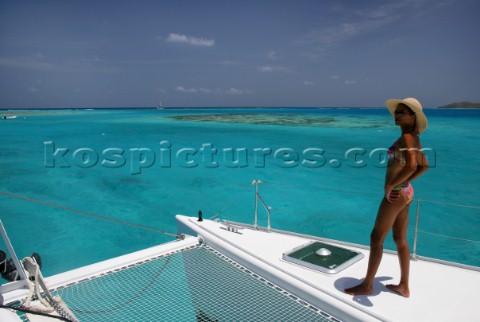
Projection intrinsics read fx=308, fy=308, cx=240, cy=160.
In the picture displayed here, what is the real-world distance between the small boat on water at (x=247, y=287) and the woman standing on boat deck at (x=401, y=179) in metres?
0.20

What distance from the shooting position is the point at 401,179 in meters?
1.84

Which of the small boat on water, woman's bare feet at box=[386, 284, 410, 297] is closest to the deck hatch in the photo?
the small boat on water

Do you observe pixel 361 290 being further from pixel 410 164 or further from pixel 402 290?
pixel 410 164

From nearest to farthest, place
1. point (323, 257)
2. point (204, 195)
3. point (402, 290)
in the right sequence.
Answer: point (402, 290)
point (323, 257)
point (204, 195)

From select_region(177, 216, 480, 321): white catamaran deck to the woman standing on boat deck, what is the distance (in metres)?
0.11

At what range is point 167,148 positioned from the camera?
1942cm

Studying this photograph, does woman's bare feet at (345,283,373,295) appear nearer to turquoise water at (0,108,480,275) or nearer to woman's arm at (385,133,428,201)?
woman's arm at (385,133,428,201)

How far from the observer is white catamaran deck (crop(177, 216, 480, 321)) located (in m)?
1.96

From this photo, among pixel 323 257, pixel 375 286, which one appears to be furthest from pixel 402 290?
pixel 323 257

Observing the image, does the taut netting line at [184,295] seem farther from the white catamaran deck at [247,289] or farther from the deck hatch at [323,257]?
the deck hatch at [323,257]

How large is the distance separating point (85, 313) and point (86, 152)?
17.5 m

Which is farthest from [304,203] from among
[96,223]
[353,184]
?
[96,223]

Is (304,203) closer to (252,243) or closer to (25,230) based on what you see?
(252,243)

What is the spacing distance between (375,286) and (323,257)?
0.48 m
